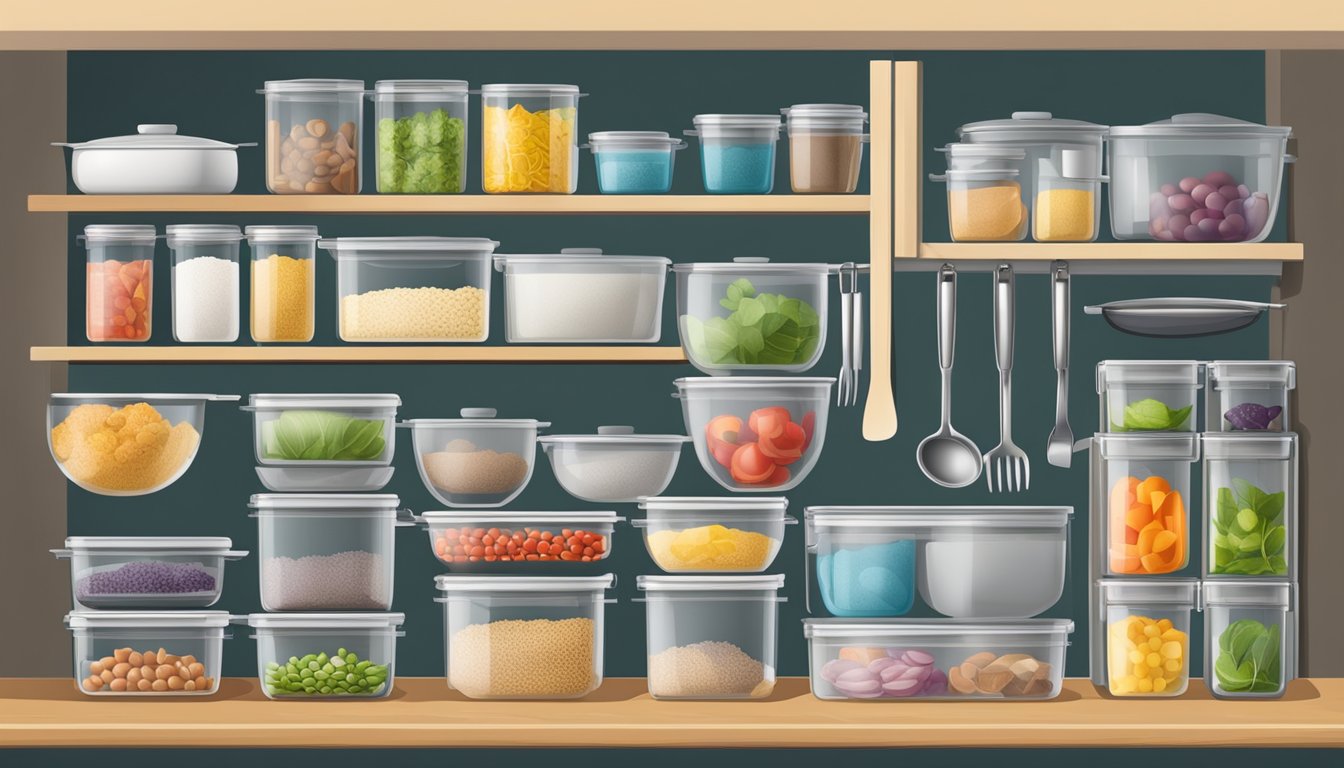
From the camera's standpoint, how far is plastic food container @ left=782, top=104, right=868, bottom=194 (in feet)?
8.86

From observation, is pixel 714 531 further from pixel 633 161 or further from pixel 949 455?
pixel 633 161

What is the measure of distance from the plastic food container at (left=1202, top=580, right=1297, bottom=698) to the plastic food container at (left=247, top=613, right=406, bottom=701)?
48.7 inches

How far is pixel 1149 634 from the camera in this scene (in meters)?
2.67

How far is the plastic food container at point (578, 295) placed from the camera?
270 centimetres

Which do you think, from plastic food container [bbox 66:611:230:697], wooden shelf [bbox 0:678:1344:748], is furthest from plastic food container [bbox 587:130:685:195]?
plastic food container [bbox 66:611:230:697]

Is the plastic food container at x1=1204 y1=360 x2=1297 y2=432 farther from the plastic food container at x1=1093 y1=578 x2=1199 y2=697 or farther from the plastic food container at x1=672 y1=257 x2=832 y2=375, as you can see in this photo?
the plastic food container at x1=672 y1=257 x2=832 y2=375

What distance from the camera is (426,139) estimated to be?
8.86 ft

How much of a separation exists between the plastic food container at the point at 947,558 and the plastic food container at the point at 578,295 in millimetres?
427

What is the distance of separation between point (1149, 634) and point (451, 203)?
124cm

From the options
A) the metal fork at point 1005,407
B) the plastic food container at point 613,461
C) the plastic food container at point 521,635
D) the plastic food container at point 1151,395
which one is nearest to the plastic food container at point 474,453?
the plastic food container at point 613,461

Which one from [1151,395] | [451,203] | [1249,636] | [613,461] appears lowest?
[1249,636]

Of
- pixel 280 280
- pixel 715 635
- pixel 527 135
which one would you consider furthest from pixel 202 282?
pixel 715 635
